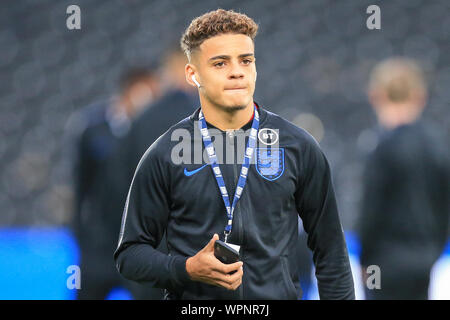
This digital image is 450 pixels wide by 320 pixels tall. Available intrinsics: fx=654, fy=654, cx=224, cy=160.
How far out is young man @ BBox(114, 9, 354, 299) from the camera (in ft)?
5.97

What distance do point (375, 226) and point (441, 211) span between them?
1.06 ft

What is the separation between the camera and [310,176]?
1899 mm

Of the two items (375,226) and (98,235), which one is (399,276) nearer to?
(375,226)

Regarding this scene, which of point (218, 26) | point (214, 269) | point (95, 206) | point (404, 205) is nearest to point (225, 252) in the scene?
point (214, 269)

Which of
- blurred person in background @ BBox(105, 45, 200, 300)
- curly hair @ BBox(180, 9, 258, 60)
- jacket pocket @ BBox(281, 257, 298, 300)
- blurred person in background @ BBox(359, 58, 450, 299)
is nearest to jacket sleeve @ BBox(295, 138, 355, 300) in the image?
jacket pocket @ BBox(281, 257, 298, 300)

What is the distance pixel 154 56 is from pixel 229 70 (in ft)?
18.1

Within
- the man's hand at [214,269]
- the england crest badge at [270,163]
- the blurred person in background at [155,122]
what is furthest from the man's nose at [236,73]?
the blurred person in background at [155,122]

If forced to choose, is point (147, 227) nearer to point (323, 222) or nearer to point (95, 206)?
point (323, 222)

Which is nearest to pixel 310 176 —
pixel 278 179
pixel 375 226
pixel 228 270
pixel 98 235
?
pixel 278 179

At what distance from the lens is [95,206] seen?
3.33 metres

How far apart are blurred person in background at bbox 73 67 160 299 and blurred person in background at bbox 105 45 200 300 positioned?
11.8 inches

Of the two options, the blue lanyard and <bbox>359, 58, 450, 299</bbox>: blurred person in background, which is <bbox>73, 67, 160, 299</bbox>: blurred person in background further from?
the blue lanyard

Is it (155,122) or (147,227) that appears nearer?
(147,227)
